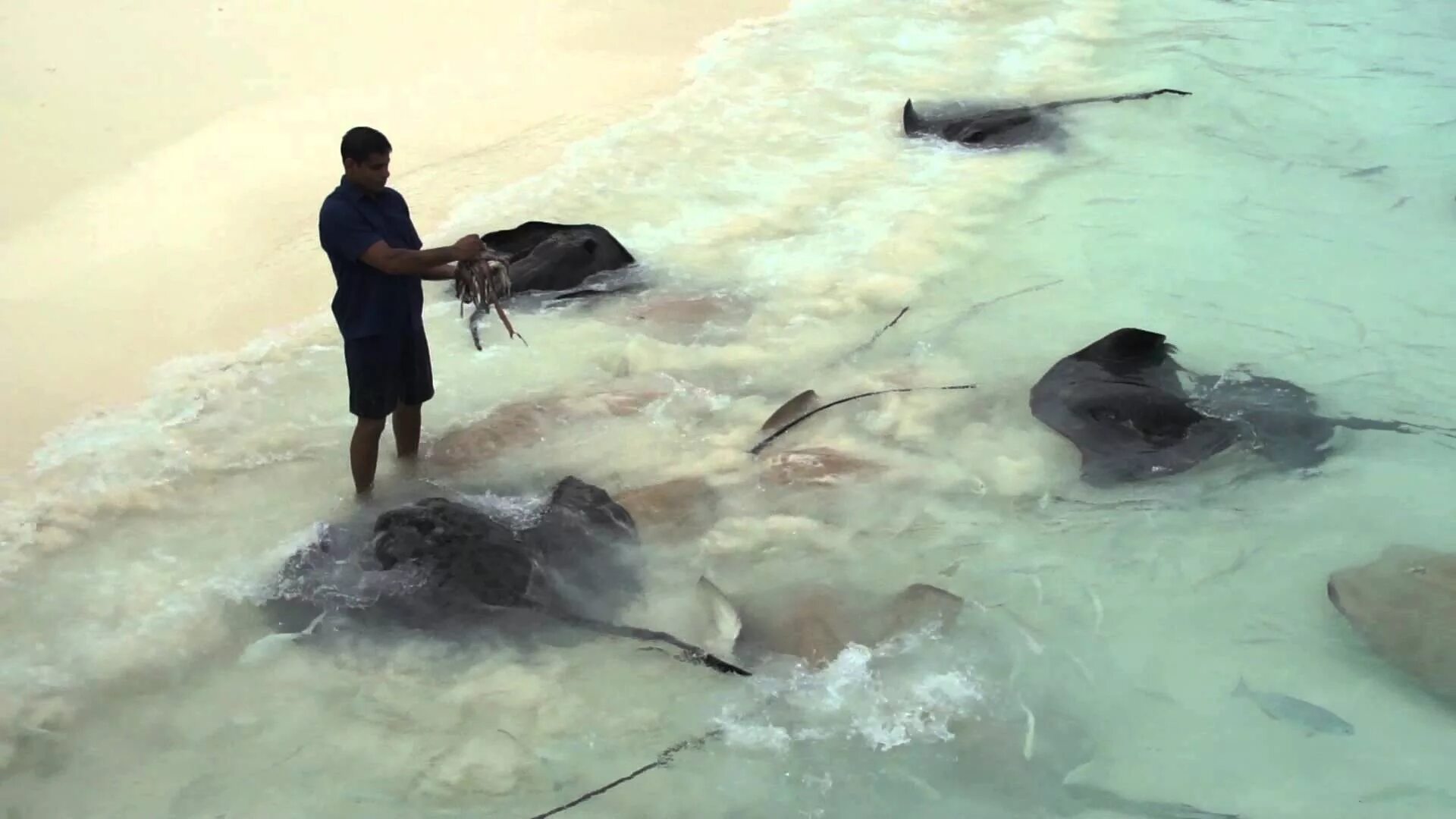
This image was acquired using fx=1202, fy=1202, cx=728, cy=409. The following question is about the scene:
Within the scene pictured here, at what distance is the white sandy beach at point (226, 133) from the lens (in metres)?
5.25

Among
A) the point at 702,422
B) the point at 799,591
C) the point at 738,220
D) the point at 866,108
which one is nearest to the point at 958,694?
the point at 799,591

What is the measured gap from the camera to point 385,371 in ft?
12.4

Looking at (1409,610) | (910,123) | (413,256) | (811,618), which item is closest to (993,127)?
(910,123)

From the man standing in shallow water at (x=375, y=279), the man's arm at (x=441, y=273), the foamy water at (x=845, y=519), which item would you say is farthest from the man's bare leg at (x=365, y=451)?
the man's arm at (x=441, y=273)

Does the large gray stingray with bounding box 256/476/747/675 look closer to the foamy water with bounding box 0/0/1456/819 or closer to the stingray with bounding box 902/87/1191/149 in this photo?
the foamy water with bounding box 0/0/1456/819

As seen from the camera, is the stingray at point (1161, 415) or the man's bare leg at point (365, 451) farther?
the stingray at point (1161, 415)

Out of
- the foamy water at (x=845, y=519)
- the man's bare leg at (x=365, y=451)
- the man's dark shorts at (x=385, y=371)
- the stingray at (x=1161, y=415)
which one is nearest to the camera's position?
the foamy water at (x=845, y=519)

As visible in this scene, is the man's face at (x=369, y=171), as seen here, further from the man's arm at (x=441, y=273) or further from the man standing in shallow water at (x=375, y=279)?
the man's arm at (x=441, y=273)

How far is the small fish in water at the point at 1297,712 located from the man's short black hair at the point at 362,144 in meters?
2.93

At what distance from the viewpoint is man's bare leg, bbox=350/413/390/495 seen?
3936mm

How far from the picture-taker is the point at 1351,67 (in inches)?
362

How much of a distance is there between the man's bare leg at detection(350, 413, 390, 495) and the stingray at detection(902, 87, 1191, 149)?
4416mm

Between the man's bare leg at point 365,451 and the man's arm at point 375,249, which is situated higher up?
the man's arm at point 375,249

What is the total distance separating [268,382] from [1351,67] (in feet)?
27.2
